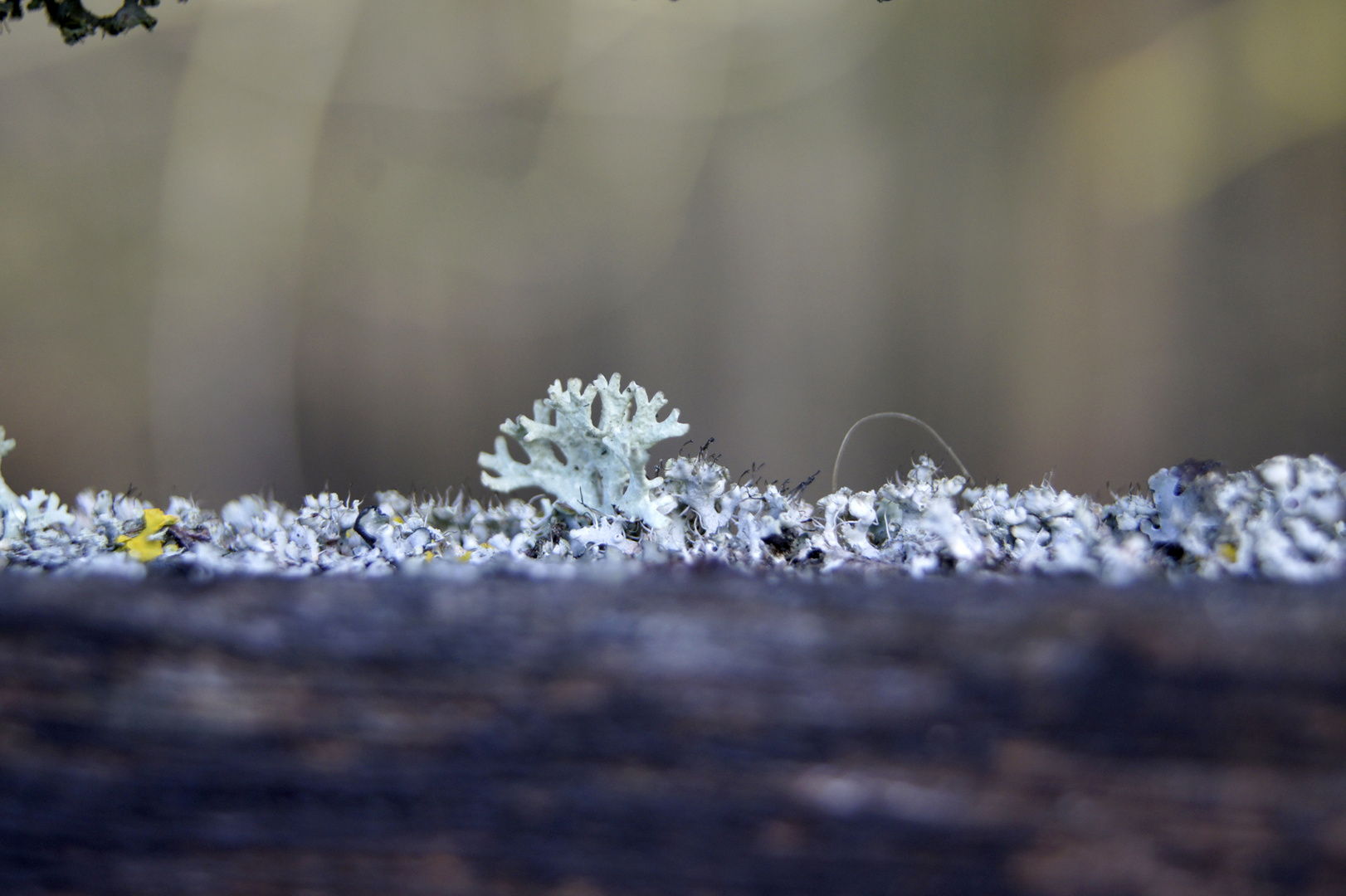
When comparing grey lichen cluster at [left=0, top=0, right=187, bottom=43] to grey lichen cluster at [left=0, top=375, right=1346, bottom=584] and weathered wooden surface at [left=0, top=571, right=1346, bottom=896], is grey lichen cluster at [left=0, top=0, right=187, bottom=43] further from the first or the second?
weathered wooden surface at [left=0, top=571, right=1346, bottom=896]

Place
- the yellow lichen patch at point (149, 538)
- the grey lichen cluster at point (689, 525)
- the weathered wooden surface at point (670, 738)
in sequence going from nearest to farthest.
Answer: the weathered wooden surface at point (670, 738) < the grey lichen cluster at point (689, 525) < the yellow lichen patch at point (149, 538)

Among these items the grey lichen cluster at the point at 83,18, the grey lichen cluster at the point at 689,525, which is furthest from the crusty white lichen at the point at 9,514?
the grey lichen cluster at the point at 83,18

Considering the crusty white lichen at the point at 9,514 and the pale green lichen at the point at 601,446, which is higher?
the pale green lichen at the point at 601,446

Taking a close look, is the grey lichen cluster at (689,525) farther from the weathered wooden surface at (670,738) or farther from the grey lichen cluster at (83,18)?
the grey lichen cluster at (83,18)

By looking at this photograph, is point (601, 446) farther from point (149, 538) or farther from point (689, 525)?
point (149, 538)

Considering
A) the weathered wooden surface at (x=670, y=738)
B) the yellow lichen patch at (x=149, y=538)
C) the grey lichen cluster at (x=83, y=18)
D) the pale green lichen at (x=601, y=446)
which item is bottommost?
the weathered wooden surface at (x=670, y=738)

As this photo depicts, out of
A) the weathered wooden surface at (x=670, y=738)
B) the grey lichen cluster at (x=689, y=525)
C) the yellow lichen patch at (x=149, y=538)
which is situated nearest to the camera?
the weathered wooden surface at (x=670, y=738)

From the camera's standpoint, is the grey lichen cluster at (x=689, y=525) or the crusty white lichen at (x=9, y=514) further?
the crusty white lichen at (x=9, y=514)
